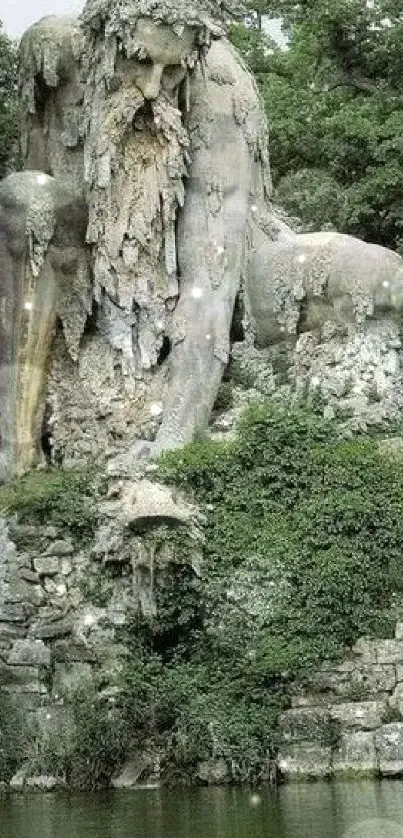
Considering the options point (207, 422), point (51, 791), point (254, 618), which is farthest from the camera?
point (207, 422)

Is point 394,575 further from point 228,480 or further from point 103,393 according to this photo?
point 103,393

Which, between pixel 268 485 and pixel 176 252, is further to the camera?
pixel 176 252

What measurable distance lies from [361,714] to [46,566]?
11.8ft

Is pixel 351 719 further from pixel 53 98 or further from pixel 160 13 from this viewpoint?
pixel 53 98

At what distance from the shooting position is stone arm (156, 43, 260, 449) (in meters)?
18.6

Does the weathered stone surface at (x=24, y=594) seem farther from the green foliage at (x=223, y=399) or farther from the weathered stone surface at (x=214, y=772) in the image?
the green foliage at (x=223, y=399)

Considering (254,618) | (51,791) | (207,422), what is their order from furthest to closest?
(207,422)
(254,618)
(51,791)

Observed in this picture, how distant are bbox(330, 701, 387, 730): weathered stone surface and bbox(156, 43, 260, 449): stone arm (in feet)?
13.6

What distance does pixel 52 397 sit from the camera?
1917cm

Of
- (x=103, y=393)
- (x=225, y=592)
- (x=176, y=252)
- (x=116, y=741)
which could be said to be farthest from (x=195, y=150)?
(x=116, y=741)

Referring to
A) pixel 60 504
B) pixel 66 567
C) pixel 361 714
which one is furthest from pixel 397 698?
pixel 60 504

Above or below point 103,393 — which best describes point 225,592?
below

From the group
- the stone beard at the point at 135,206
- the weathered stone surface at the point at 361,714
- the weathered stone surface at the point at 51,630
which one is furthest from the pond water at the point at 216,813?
the stone beard at the point at 135,206

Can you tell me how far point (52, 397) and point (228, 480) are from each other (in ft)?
9.31
